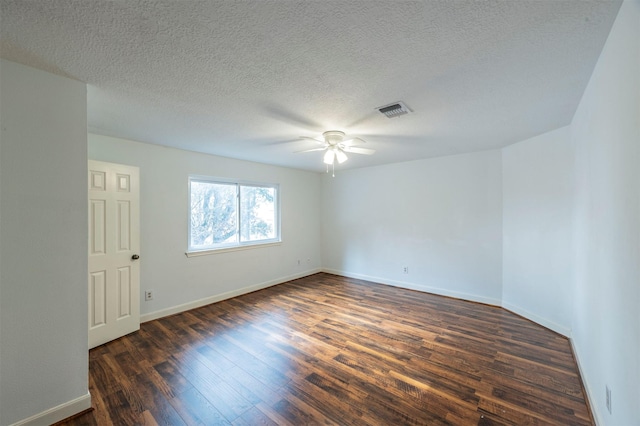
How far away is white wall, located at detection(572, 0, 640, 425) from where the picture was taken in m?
1.07

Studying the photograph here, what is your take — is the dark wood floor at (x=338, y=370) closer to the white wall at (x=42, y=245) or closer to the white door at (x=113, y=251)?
the white door at (x=113, y=251)

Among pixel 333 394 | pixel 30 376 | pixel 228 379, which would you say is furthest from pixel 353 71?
pixel 30 376

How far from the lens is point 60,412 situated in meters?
1.71

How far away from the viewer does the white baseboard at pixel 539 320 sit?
9.23 feet

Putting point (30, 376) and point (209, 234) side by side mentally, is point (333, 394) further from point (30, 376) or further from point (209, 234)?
point (209, 234)

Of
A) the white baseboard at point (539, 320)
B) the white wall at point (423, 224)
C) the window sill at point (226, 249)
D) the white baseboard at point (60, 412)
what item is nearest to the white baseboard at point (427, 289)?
the white wall at point (423, 224)

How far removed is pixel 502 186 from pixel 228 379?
4.14 metres

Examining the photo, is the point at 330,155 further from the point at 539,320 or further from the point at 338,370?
the point at 539,320

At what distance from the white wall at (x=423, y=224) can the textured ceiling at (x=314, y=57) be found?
1.48 metres

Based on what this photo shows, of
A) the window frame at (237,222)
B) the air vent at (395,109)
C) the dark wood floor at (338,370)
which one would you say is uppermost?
the air vent at (395,109)

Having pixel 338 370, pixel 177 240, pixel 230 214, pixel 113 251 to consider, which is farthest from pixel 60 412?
pixel 230 214

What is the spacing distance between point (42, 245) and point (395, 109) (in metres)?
2.77

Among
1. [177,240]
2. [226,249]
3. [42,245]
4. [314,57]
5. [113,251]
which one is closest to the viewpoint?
[314,57]

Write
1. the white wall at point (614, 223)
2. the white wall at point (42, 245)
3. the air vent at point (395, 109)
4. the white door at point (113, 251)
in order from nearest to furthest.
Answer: the white wall at point (614, 223) < the white wall at point (42, 245) < the air vent at point (395, 109) < the white door at point (113, 251)
